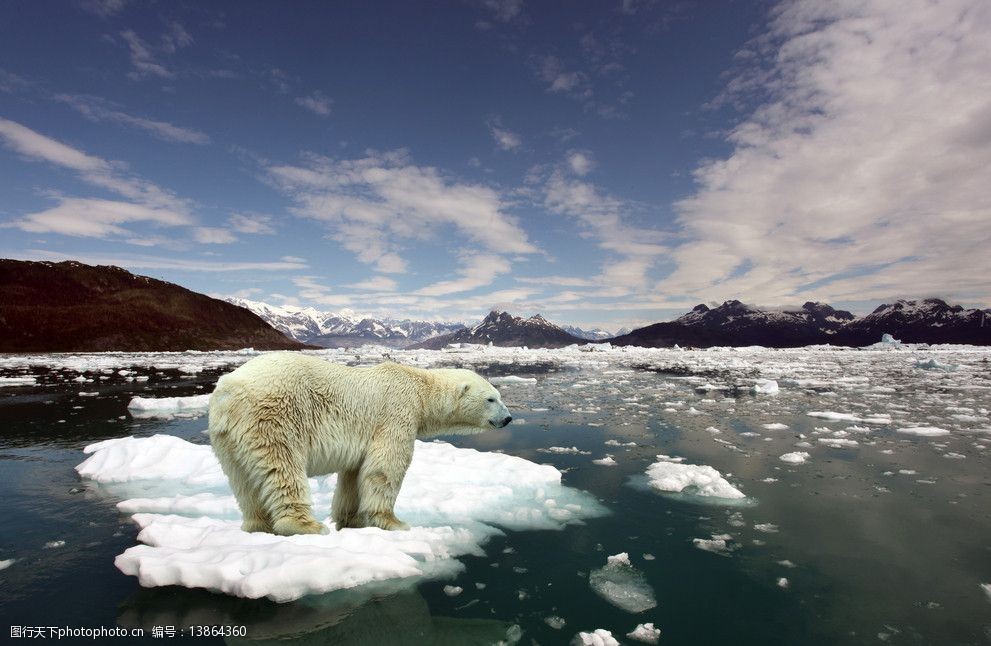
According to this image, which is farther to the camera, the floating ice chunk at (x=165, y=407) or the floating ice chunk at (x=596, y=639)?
the floating ice chunk at (x=165, y=407)

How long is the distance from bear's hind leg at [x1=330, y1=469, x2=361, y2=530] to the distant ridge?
106 m

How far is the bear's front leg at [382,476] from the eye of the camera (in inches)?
188

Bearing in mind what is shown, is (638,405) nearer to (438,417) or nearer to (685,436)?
(685,436)

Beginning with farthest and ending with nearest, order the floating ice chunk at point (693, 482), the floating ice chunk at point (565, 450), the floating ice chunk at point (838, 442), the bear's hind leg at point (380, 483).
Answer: the floating ice chunk at point (838, 442)
the floating ice chunk at point (565, 450)
the floating ice chunk at point (693, 482)
the bear's hind leg at point (380, 483)

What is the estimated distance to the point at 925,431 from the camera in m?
11.8

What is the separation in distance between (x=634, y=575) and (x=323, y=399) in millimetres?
3619

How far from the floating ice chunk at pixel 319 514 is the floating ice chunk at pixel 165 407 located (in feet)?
21.5

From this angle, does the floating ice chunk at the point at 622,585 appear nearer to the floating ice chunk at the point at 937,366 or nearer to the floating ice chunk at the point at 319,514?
the floating ice chunk at the point at 319,514

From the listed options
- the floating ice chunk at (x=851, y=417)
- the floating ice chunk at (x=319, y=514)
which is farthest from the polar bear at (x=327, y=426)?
the floating ice chunk at (x=851, y=417)

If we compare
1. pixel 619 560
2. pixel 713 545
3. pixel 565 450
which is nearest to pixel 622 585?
pixel 619 560

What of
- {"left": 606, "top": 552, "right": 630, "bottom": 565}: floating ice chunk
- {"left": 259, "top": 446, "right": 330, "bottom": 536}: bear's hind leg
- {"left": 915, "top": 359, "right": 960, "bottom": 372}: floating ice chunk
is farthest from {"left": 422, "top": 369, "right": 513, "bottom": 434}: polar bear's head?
{"left": 915, "top": 359, "right": 960, "bottom": 372}: floating ice chunk

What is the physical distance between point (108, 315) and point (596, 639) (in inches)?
5103

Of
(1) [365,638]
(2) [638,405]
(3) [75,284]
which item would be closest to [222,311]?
(3) [75,284]

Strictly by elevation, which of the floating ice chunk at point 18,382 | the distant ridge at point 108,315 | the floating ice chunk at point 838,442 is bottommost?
the floating ice chunk at point 838,442
